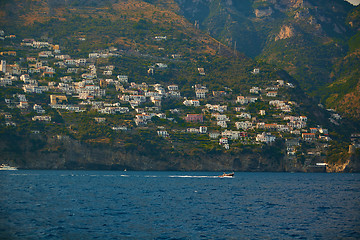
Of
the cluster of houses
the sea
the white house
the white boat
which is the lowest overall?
the sea

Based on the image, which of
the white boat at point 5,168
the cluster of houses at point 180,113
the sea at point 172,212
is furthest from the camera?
the cluster of houses at point 180,113

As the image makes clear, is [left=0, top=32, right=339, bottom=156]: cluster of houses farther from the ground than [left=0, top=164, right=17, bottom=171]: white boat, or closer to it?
farther from the ground

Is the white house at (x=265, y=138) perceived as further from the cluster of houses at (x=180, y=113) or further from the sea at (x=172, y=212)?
the sea at (x=172, y=212)

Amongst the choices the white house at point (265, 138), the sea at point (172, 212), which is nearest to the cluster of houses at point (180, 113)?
the white house at point (265, 138)

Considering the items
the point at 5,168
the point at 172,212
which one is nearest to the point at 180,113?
the point at 5,168

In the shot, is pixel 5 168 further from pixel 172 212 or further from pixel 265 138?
pixel 172 212

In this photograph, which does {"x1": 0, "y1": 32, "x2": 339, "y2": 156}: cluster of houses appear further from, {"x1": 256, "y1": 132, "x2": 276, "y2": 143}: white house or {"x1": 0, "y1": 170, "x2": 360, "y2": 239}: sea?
{"x1": 0, "y1": 170, "x2": 360, "y2": 239}: sea

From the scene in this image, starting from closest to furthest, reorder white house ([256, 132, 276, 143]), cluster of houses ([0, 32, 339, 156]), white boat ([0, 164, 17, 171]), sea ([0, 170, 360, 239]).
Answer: sea ([0, 170, 360, 239]) → white boat ([0, 164, 17, 171]) → white house ([256, 132, 276, 143]) → cluster of houses ([0, 32, 339, 156])

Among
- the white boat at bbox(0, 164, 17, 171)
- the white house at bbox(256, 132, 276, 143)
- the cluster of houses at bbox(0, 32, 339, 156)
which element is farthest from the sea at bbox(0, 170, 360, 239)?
the cluster of houses at bbox(0, 32, 339, 156)

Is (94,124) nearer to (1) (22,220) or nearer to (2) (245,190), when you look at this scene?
(2) (245,190)
